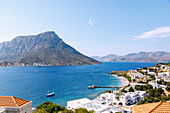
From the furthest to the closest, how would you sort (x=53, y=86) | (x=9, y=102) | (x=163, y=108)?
(x=53, y=86), (x=9, y=102), (x=163, y=108)

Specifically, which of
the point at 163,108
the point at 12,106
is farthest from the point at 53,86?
the point at 163,108

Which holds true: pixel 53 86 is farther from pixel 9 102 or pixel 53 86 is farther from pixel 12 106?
pixel 12 106

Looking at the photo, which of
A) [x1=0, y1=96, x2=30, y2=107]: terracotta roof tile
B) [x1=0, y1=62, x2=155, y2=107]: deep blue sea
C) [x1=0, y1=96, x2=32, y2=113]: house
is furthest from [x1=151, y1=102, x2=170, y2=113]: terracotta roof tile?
[x1=0, y1=62, x2=155, y2=107]: deep blue sea

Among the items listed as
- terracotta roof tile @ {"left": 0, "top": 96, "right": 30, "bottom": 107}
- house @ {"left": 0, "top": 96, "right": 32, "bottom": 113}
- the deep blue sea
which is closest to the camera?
house @ {"left": 0, "top": 96, "right": 32, "bottom": 113}

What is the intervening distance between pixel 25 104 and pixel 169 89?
4421 centimetres

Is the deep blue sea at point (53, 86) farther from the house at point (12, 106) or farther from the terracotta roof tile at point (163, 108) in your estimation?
the terracotta roof tile at point (163, 108)

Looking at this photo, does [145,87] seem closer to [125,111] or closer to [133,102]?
[133,102]

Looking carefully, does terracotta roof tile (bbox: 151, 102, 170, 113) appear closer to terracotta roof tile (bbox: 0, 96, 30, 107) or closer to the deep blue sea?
terracotta roof tile (bbox: 0, 96, 30, 107)

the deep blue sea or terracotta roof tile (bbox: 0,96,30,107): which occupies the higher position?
terracotta roof tile (bbox: 0,96,30,107)

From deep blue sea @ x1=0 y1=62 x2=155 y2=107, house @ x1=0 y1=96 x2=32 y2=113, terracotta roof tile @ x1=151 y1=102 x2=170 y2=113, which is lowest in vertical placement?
deep blue sea @ x1=0 y1=62 x2=155 y2=107

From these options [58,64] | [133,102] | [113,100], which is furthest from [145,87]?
[58,64]

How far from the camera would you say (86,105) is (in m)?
28.2

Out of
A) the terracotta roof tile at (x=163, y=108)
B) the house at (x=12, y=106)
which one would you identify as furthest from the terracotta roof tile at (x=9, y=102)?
the terracotta roof tile at (x=163, y=108)

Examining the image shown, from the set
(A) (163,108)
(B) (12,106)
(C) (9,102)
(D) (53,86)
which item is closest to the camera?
(A) (163,108)
